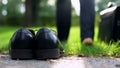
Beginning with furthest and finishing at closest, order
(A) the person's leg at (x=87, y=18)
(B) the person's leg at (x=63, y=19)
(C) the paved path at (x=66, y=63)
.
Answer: (B) the person's leg at (x=63, y=19), (A) the person's leg at (x=87, y=18), (C) the paved path at (x=66, y=63)

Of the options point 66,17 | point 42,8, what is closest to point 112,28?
point 66,17

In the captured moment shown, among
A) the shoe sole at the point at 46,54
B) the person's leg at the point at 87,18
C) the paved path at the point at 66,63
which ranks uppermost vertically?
the person's leg at the point at 87,18

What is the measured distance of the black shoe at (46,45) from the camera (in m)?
2.94

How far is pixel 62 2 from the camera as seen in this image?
168 inches

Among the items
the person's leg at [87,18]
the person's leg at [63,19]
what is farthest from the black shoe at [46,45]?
the person's leg at [63,19]

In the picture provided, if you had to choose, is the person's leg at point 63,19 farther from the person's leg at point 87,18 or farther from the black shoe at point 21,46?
the black shoe at point 21,46

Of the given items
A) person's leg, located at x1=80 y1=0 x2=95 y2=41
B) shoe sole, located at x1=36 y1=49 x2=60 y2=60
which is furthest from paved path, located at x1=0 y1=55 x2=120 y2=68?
person's leg, located at x1=80 y1=0 x2=95 y2=41

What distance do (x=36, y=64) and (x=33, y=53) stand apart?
0.90 feet

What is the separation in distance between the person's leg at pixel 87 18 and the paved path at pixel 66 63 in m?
0.70

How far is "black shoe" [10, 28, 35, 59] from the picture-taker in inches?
116

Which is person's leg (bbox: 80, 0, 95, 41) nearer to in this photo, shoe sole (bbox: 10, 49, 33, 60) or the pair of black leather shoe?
the pair of black leather shoe

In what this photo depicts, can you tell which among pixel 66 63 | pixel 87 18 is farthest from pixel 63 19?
pixel 66 63

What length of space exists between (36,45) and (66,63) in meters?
0.31

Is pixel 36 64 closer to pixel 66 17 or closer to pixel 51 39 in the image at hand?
pixel 51 39
